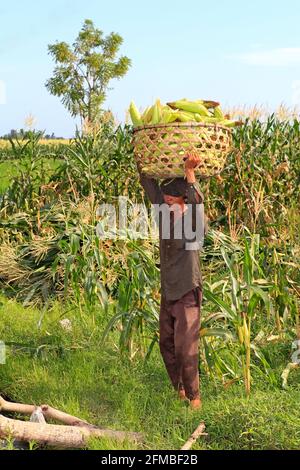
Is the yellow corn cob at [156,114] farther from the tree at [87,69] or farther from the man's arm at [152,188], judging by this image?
the tree at [87,69]

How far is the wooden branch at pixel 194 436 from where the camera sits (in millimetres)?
3695

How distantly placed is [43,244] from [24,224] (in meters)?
1.28

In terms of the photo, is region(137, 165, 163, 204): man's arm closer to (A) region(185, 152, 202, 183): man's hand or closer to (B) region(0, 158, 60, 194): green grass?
(A) region(185, 152, 202, 183): man's hand

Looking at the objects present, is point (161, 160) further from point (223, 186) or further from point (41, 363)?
point (223, 186)

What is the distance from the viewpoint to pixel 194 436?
382 centimetres

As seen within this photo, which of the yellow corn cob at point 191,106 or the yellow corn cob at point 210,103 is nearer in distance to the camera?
the yellow corn cob at point 191,106

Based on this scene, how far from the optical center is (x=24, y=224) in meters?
8.21

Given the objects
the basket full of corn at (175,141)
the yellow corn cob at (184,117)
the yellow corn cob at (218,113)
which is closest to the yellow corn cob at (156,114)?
the basket full of corn at (175,141)

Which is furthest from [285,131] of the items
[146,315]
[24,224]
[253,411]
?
[253,411]

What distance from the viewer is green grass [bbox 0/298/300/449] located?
12.8 ft
